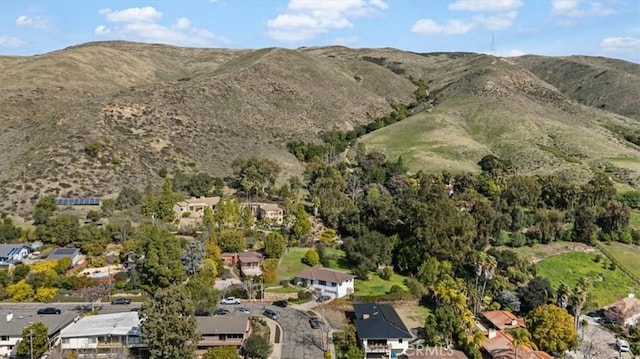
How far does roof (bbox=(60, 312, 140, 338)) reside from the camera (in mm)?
46062

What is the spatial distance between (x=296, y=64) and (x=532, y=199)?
106001mm

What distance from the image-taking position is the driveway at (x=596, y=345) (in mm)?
51375

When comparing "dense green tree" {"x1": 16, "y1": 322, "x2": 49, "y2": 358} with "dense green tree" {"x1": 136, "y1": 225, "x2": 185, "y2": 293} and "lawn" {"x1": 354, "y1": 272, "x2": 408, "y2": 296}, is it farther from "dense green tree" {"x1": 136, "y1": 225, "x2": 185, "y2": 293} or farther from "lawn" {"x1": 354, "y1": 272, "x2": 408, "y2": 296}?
"lawn" {"x1": 354, "y1": 272, "x2": 408, "y2": 296}

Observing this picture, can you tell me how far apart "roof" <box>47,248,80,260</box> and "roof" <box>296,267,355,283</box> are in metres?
26.4

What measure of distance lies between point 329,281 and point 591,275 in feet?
115

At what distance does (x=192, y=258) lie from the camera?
61.2 metres

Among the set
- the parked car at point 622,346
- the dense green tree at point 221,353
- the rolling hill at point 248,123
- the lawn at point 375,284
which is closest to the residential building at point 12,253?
the rolling hill at point 248,123

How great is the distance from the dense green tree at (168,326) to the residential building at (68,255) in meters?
27.0

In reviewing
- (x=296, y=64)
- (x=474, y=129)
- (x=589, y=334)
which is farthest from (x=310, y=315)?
(x=296, y=64)

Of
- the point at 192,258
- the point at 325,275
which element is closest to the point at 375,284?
the point at 325,275

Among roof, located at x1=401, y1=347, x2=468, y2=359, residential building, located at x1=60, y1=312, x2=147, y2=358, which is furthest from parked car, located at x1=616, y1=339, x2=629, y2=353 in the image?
residential building, located at x1=60, y1=312, x2=147, y2=358

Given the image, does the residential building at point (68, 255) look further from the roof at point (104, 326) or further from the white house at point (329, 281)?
the white house at point (329, 281)

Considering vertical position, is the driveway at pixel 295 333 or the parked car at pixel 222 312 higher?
the parked car at pixel 222 312

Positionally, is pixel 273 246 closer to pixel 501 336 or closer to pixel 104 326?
pixel 104 326
